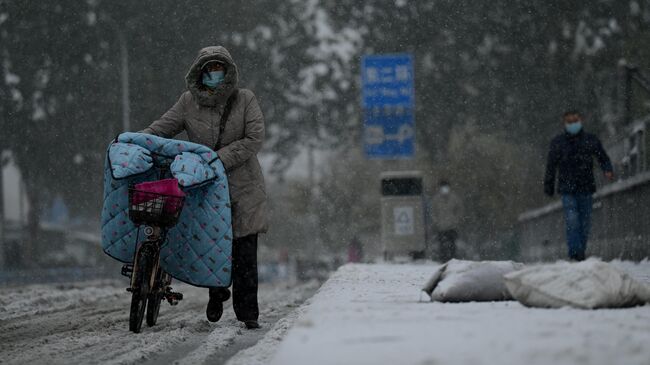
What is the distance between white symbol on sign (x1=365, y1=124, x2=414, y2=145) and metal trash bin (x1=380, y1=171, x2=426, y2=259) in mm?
1212

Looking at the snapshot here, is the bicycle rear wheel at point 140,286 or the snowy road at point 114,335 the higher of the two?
the bicycle rear wheel at point 140,286

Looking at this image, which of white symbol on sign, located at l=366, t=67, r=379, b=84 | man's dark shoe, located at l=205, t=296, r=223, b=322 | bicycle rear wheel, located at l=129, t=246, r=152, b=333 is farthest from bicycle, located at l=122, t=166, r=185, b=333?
white symbol on sign, located at l=366, t=67, r=379, b=84

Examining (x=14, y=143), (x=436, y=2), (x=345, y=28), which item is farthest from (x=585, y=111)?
(x=14, y=143)

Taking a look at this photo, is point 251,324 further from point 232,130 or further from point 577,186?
point 577,186

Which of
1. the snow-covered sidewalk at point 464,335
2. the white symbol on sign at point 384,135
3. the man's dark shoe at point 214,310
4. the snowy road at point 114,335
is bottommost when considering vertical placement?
the snowy road at point 114,335

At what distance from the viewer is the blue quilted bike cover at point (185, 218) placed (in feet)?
24.8

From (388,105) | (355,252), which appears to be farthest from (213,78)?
(355,252)

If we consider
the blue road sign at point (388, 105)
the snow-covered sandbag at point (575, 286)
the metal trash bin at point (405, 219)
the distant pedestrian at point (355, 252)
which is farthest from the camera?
the distant pedestrian at point (355, 252)

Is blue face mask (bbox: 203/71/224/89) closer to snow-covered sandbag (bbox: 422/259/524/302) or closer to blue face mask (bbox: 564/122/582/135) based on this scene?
snow-covered sandbag (bbox: 422/259/524/302)

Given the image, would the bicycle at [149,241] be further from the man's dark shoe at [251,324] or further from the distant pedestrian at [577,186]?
the distant pedestrian at [577,186]

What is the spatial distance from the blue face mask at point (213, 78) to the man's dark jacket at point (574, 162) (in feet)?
17.2

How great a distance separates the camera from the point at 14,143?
3769 centimetres

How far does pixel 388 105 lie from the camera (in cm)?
2205

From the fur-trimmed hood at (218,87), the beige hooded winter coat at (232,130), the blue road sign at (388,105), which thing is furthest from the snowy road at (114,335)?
the blue road sign at (388,105)
